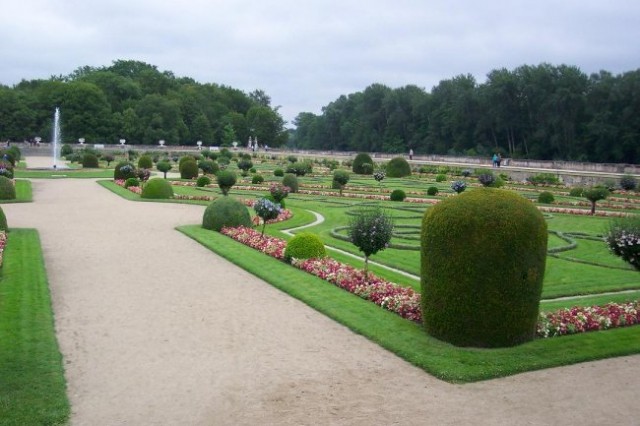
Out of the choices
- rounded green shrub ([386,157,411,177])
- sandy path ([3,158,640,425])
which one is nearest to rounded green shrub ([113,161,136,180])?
rounded green shrub ([386,157,411,177])

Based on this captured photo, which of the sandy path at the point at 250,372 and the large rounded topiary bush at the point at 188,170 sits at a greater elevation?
the large rounded topiary bush at the point at 188,170

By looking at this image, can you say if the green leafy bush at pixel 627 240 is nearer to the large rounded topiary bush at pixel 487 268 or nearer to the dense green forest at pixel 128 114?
the large rounded topiary bush at pixel 487 268

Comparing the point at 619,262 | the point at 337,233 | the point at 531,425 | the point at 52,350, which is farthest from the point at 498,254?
the point at 337,233

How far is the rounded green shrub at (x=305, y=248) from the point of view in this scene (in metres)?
14.4

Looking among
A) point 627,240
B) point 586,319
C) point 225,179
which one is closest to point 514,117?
point 225,179

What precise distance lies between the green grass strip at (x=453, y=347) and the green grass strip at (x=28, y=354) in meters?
4.12

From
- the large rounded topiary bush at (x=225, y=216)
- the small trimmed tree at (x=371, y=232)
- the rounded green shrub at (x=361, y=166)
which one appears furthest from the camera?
the rounded green shrub at (x=361, y=166)

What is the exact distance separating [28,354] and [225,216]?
1137 centimetres

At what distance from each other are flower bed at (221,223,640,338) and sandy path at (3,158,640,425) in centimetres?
110

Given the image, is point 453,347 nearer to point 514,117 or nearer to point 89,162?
point 89,162

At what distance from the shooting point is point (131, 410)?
21.7 ft

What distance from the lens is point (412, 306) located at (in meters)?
10.2

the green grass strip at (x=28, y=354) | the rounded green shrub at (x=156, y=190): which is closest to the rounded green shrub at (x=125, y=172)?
the rounded green shrub at (x=156, y=190)

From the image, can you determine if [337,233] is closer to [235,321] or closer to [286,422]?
[235,321]
